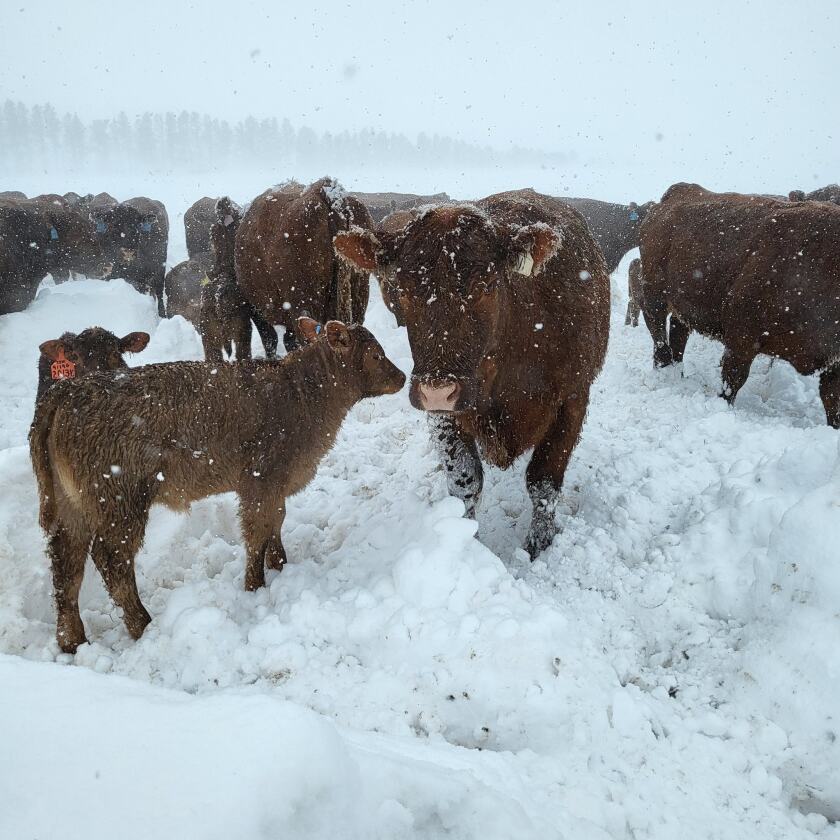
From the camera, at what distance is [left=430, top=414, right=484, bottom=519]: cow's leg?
3.94 meters

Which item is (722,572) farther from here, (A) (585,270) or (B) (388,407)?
(B) (388,407)

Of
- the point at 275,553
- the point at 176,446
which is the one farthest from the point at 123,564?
the point at 275,553

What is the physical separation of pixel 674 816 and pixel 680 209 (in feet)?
23.4

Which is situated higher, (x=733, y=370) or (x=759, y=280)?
(x=759, y=280)

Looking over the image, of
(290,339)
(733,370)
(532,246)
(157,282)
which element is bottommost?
(157,282)

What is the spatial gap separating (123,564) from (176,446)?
26.3 inches

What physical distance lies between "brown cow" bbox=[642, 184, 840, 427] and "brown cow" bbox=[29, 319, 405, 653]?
4.10 metres

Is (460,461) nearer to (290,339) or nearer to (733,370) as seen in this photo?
(290,339)

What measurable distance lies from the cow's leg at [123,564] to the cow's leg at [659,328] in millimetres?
6833

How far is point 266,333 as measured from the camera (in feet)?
22.5

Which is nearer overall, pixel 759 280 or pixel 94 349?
pixel 94 349

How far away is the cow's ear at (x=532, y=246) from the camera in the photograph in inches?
108

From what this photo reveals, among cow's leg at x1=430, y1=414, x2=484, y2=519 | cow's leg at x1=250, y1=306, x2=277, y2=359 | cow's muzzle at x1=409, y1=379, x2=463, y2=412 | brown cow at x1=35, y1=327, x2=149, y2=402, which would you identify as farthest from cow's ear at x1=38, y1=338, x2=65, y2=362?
cow's muzzle at x1=409, y1=379, x2=463, y2=412

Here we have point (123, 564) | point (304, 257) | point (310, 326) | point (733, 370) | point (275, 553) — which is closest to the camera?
point (123, 564)
